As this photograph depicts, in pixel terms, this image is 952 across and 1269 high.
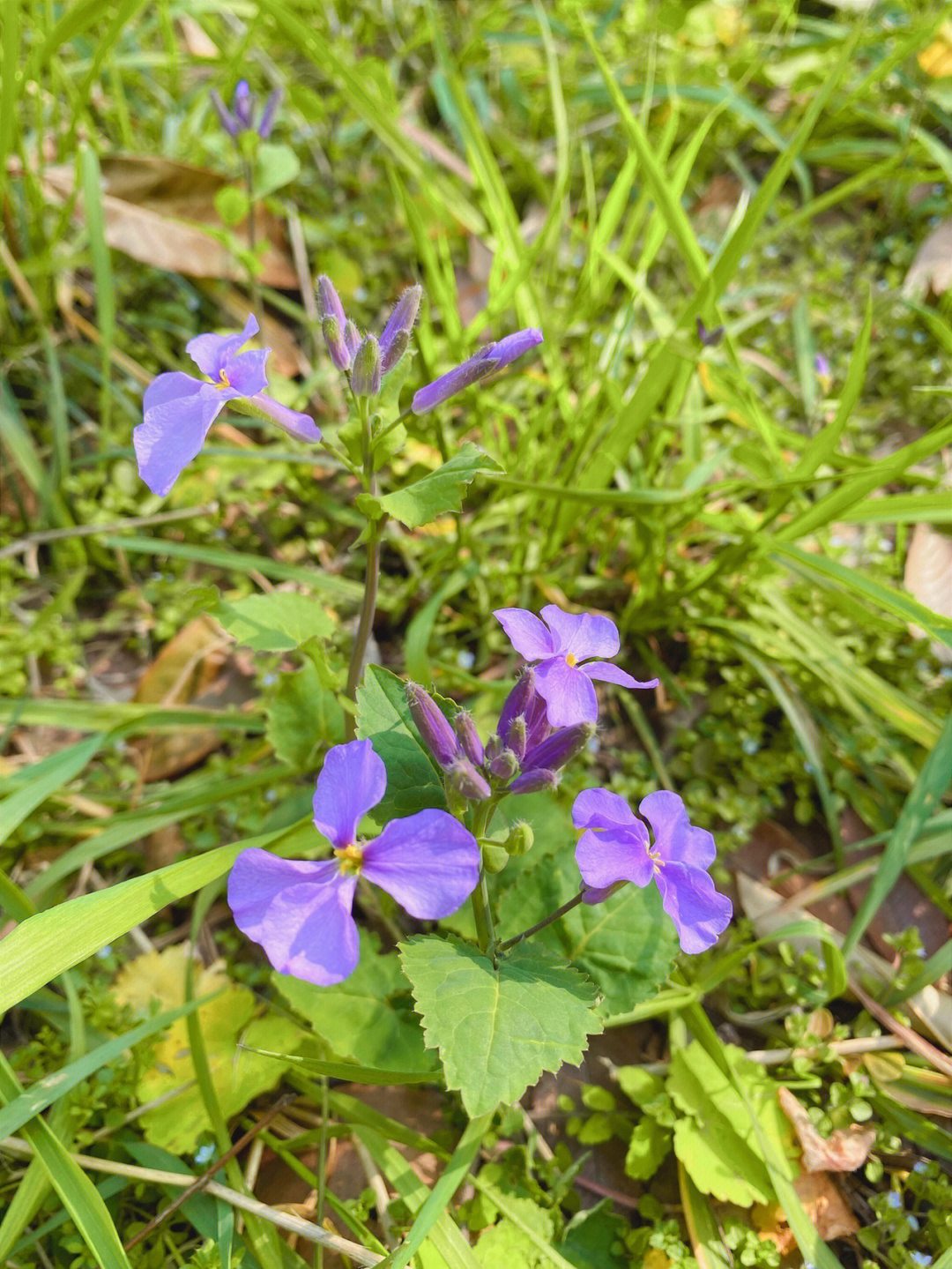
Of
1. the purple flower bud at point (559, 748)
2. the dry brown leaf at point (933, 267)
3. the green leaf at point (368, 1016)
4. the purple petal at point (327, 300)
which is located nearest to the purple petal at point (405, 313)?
the purple petal at point (327, 300)

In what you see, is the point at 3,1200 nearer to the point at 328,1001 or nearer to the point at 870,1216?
the point at 328,1001

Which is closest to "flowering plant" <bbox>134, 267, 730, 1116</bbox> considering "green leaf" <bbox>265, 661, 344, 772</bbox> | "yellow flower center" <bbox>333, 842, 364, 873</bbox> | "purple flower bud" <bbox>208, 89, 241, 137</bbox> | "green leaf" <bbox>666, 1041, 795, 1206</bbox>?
"yellow flower center" <bbox>333, 842, 364, 873</bbox>

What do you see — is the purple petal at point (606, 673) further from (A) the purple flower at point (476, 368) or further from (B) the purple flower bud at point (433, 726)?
(A) the purple flower at point (476, 368)

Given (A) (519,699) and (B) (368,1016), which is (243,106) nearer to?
(A) (519,699)

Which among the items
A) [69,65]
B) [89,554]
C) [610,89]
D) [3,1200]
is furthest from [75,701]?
[69,65]

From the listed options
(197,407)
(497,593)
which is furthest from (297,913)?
(497,593)

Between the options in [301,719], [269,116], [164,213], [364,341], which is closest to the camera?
[364,341]
